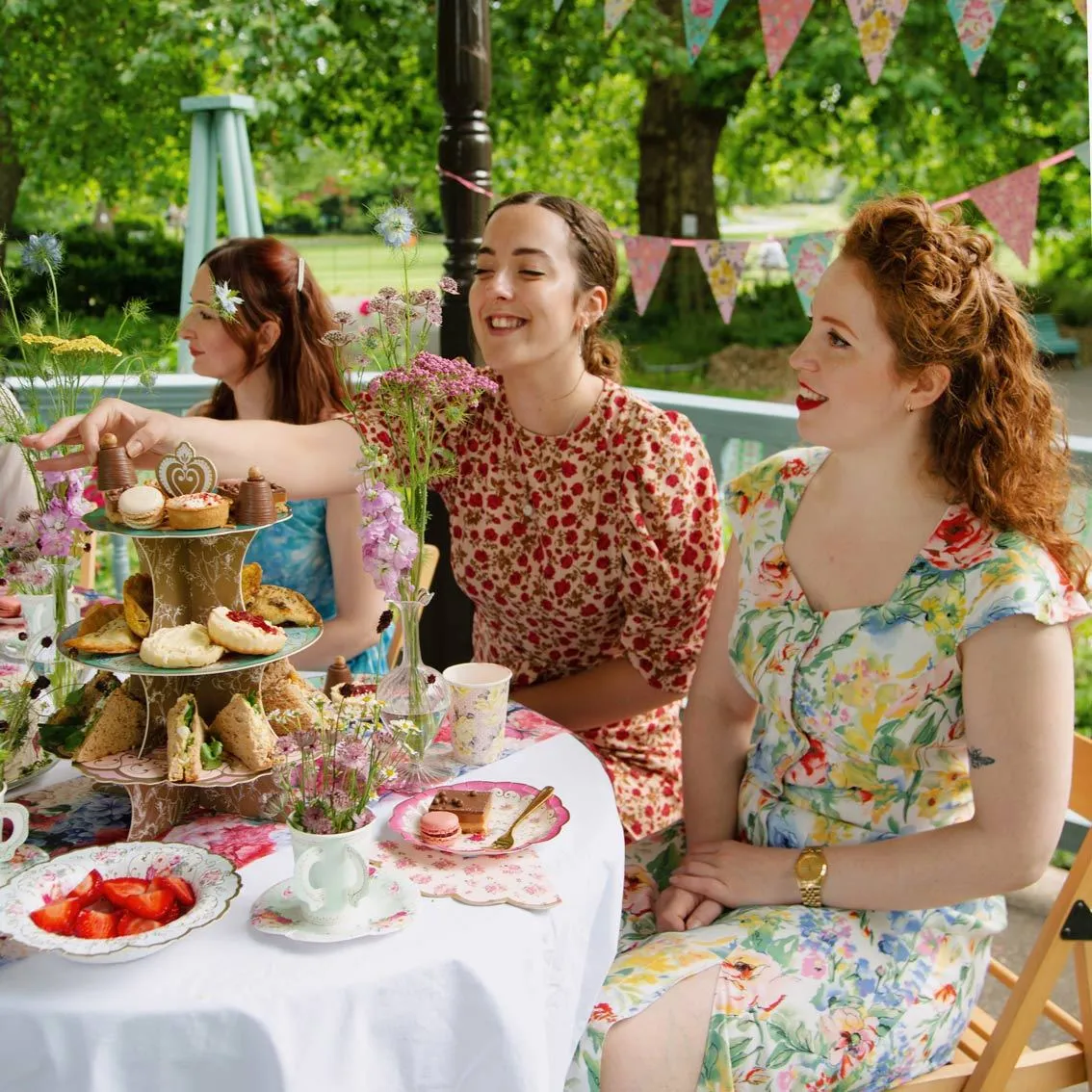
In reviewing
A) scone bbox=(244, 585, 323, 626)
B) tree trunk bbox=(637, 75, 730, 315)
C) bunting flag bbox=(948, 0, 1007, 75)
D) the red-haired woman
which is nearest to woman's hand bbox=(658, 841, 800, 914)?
the red-haired woman

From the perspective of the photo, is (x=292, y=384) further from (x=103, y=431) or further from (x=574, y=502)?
(x=103, y=431)

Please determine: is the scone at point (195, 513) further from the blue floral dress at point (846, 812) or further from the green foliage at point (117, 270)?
the green foliage at point (117, 270)

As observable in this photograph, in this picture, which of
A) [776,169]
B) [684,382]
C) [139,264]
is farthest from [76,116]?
[776,169]

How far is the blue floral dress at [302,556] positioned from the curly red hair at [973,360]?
1.12m

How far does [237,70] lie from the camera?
8422mm

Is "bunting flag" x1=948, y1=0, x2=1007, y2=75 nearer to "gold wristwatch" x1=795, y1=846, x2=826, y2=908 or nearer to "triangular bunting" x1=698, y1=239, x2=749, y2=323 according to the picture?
"triangular bunting" x1=698, y1=239, x2=749, y2=323

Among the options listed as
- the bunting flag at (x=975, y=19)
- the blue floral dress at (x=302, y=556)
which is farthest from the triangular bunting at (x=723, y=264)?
the blue floral dress at (x=302, y=556)

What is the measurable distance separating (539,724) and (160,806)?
532 mm

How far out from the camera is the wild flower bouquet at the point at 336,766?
1.14 metres

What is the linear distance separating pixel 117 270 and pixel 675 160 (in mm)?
4595

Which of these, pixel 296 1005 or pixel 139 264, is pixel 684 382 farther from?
pixel 296 1005

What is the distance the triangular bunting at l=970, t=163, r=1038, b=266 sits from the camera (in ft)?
8.62

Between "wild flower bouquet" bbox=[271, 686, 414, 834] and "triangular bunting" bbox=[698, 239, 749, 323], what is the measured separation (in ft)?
6.98

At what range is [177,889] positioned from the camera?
1.12 metres
